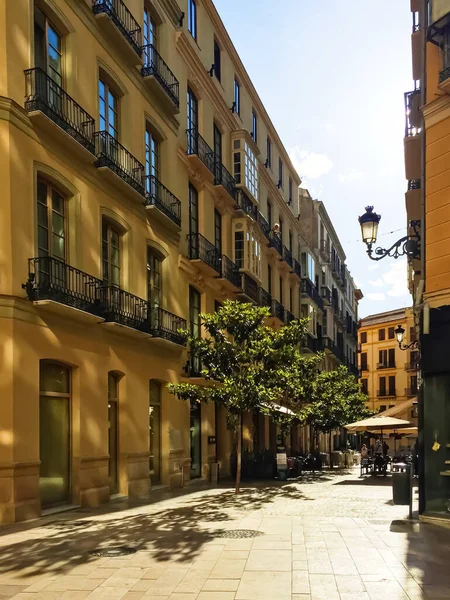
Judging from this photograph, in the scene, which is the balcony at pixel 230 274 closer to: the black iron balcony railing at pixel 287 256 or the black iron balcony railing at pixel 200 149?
the black iron balcony railing at pixel 200 149

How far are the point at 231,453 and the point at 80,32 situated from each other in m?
16.9

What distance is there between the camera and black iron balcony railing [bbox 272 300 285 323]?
34591 mm

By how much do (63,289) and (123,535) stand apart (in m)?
5.37

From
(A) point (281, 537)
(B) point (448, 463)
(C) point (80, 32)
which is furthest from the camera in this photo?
(C) point (80, 32)

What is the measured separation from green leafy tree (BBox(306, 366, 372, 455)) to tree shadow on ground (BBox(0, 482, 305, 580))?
12.2 metres

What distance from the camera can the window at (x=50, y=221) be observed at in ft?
45.2

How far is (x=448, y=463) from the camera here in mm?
11766

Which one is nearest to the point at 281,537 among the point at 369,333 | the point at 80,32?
the point at 80,32

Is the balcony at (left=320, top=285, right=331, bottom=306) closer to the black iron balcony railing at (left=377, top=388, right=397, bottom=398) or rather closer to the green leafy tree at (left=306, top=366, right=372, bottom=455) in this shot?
the green leafy tree at (left=306, top=366, right=372, bottom=455)

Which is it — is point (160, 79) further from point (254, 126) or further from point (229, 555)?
point (229, 555)

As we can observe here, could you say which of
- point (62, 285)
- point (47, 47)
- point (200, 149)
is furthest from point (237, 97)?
point (62, 285)

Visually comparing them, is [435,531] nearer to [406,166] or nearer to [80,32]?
[406,166]

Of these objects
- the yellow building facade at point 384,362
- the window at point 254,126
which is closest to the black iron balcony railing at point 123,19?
the window at point 254,126

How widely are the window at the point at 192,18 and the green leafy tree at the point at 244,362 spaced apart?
1163cm
